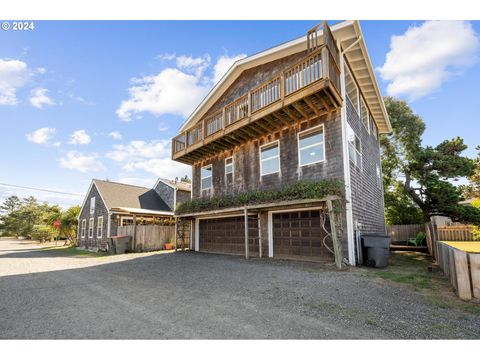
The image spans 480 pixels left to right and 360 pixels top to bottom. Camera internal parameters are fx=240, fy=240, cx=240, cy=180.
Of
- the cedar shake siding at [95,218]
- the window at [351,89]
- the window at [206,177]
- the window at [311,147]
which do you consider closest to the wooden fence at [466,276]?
the window at [311,147]

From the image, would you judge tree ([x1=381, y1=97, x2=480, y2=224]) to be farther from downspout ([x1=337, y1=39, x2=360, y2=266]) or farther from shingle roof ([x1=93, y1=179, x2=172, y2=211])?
shingle roof ([x1=93, y1=179, x2=172, y2=211])

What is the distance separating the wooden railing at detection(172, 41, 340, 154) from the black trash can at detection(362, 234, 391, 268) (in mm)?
5329

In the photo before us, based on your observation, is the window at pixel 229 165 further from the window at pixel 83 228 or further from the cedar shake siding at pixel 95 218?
the window at pixel 83 228

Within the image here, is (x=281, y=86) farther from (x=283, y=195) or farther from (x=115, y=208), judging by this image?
(x=115, y=208)

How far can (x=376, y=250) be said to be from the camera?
8070mm

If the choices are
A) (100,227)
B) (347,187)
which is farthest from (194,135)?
(100,227)

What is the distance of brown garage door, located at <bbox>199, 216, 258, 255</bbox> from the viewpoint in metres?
11.5

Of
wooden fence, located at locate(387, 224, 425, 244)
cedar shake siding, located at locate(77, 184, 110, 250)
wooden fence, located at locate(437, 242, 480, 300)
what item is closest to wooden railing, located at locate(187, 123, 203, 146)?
cedar shake siding, located at locate(77, 184, 110, 250)

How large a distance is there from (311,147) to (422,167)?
13199 mm

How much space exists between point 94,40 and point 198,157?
8361 mm

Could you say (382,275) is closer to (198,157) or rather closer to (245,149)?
(245,149)

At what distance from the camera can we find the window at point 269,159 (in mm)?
10859

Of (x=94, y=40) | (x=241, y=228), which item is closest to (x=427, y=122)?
(x=241, y=228)

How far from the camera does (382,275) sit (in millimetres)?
6594
